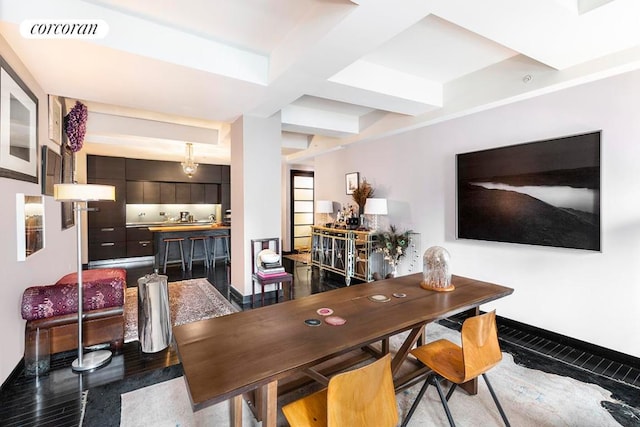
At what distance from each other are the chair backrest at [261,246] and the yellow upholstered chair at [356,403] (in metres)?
2.81

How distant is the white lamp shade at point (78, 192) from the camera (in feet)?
7.61

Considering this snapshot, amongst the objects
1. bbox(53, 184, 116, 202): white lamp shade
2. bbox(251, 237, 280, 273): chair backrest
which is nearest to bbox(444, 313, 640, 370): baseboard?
bbox(251, 237, 280, 273): chair backrest

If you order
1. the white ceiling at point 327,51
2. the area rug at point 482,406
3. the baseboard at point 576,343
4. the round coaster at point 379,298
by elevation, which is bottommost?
the area rug at point 482,406

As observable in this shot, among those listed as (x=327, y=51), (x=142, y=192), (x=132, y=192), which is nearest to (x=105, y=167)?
(x=132, y=192)

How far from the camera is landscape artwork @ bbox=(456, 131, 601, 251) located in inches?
105

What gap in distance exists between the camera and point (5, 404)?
2004mm

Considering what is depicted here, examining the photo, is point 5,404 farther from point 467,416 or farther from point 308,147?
point 308,147

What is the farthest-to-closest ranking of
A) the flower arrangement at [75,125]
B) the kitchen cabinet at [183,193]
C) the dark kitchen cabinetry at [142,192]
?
1. the kitchen cabinet at [183,193]
2. the dark kitchen cabinetry at [142,192]
3. the flower arrangement at [75,125]

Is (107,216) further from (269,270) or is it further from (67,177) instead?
(269,270)

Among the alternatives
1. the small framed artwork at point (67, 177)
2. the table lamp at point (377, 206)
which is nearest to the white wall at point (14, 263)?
the small framed artwork at point (67, 177)

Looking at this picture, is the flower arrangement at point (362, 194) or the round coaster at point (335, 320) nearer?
the round coaster at point (335, 320)

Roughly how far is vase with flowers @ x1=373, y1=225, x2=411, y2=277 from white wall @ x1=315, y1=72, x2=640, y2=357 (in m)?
0.25

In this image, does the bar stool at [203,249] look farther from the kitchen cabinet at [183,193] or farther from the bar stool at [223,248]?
the kitchen cabinet at [183,193]

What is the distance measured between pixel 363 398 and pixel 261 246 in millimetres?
3134
